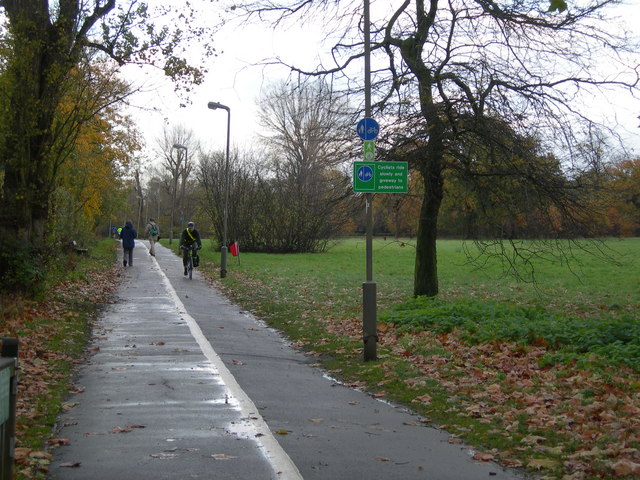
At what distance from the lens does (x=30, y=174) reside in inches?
573

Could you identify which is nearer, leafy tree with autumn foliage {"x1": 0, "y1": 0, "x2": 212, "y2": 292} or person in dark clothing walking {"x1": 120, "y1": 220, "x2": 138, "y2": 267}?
leafy tree with autumn foliage {"x1": 0, "y1": 0, "x2": 212, "y2": 292}

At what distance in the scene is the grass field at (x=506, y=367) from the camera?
582cm

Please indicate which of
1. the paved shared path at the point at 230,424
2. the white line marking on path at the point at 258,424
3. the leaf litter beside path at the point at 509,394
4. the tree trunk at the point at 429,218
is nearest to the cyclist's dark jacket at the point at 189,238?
the tree trunk at the point at 429,218

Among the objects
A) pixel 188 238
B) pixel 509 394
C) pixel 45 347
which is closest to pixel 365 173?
pixel 509 394

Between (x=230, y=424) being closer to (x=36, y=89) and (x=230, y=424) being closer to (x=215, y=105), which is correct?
(x=36, y=89)

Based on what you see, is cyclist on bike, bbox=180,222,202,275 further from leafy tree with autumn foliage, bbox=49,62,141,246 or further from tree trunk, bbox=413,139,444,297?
tree trunk, bbox=413,139,444,297

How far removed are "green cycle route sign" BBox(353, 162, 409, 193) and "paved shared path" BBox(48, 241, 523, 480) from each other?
9.43ft

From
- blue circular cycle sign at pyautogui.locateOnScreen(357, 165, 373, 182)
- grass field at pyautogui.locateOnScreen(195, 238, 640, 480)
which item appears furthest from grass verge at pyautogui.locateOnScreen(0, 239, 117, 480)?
blue circular cycle sign at pyautogui.locateOnScreen(357, 165, 373, 182)

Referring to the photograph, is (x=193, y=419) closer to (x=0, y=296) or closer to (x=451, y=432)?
(x=451, y=432)

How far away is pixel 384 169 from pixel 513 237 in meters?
5.95

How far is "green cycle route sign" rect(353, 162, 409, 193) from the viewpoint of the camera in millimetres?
10289

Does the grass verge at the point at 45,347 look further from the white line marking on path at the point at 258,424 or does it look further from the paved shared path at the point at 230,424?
the white line marking on path at the point at 258,424

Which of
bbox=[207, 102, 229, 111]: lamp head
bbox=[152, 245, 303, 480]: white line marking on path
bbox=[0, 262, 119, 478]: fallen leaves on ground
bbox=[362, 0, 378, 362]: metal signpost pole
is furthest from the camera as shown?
bbox=[207, 102, 229, 111]: lamp head

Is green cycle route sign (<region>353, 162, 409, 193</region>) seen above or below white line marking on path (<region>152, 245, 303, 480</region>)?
above
